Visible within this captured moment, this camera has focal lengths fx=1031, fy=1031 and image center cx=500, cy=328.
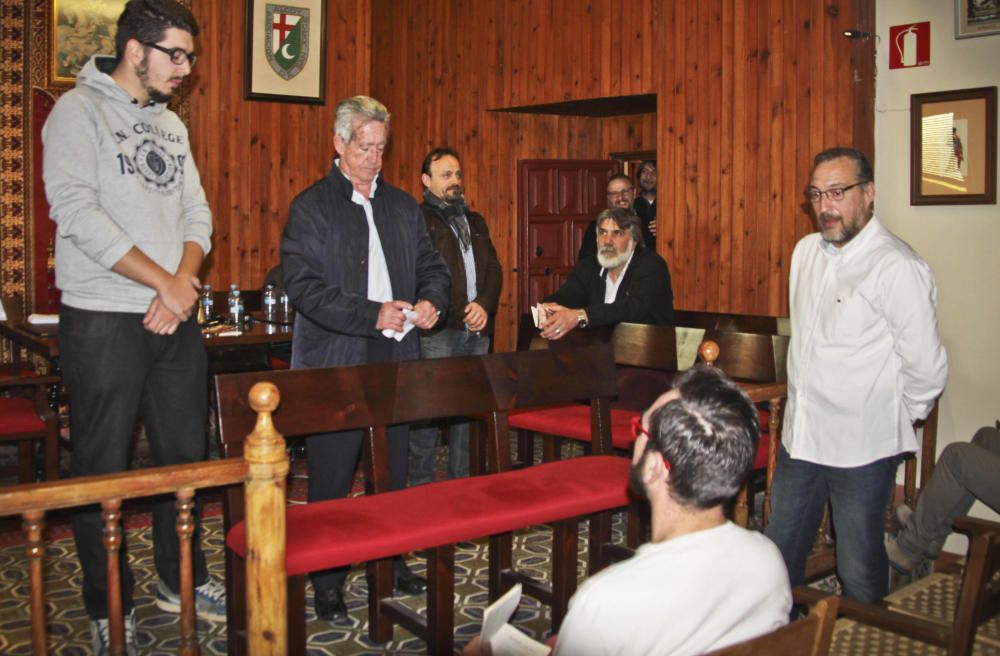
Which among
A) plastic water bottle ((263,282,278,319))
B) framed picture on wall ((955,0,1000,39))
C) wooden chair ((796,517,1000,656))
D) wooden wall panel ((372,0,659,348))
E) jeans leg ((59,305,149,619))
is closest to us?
wooden chair ((796,517,1000,656))

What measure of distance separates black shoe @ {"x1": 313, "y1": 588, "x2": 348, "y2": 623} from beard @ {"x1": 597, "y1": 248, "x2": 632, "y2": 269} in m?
2.44

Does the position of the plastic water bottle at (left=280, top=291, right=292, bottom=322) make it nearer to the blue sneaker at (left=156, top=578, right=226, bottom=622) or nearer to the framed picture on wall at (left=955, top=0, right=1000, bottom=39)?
the blue sneaker at (left=156, top=578, right=226, bottom=622)

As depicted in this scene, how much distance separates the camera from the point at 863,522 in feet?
10.4

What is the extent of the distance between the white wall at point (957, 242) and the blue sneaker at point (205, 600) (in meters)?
3.89

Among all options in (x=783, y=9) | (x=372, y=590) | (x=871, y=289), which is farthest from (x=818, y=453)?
(x=783, y=9)

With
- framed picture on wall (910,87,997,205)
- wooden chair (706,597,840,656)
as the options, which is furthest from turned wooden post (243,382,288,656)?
framed picture on wall (910,87,997,205)

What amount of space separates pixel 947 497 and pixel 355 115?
2599mm

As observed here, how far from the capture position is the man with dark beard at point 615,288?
513 cm

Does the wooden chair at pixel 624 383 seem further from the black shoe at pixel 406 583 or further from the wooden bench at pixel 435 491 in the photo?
the black shoe at pixel 406 583

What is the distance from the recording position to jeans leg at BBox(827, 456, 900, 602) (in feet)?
10.4

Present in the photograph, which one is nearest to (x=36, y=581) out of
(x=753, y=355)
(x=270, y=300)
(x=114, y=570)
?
(x=114, y=570)

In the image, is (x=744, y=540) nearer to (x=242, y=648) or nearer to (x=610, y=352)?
(x=242, y=648)

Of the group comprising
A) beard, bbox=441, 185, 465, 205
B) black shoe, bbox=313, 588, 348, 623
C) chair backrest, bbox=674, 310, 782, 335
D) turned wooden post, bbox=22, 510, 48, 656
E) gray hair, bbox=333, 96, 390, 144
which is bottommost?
black shoe, bbox=313, 588, 348, 623

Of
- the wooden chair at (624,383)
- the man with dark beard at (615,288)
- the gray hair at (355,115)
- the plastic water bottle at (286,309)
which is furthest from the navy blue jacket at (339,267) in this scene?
the plastic water bottle at (286,309)
